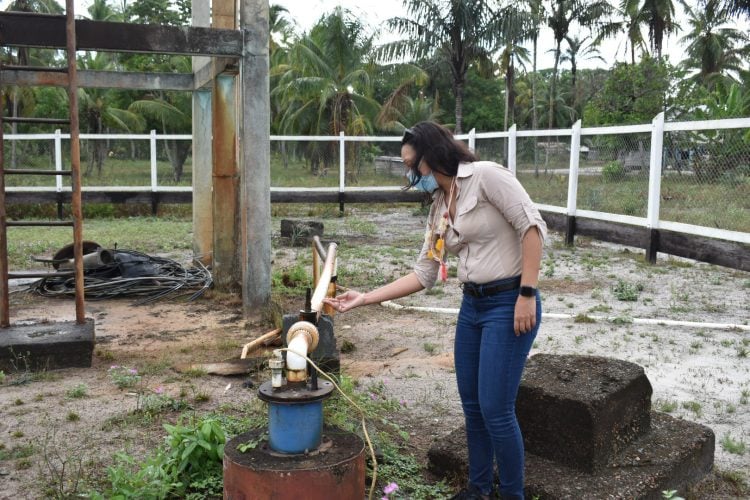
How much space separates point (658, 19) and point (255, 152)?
120 ft

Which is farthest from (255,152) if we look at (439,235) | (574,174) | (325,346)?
(574,174)

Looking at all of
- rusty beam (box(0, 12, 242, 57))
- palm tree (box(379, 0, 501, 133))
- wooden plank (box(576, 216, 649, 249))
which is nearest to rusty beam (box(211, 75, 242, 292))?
rusty beam (box(0, 12, 242, 57))

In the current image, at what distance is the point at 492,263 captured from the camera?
314 cm

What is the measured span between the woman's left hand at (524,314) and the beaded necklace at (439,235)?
36 cm

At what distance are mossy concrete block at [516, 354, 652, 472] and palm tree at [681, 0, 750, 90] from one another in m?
43.1

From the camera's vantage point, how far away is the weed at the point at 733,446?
426 cm

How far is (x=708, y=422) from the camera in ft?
15.5

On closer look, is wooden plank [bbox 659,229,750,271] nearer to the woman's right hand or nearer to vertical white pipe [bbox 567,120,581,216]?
vertical white pipe [bbox 567,120,581,216]

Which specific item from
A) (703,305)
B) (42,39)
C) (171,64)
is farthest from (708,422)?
(171,64)

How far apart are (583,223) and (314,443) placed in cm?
1101

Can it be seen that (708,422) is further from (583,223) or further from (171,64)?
(171,64)

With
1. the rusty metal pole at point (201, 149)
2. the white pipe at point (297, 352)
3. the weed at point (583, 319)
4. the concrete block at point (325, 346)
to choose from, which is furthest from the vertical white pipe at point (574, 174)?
the white pipe at point (297, 352)

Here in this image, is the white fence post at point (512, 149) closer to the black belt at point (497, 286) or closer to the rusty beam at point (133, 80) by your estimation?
the rusty beam at point (133, 80)

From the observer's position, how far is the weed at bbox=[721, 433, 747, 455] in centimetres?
426
